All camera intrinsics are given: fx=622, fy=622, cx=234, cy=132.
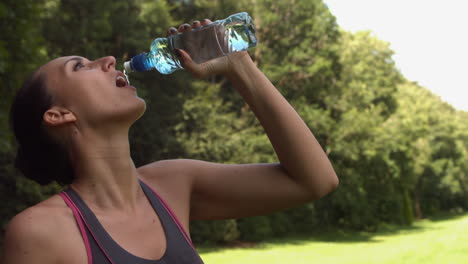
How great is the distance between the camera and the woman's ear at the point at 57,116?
1.99 m

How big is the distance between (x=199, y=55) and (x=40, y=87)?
2.08 ft

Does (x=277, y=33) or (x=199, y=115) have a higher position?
(x=277, y=33)

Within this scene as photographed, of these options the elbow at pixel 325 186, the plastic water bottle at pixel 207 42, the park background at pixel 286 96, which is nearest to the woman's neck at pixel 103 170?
Answer: the plastic water bottle at pixel 207 42

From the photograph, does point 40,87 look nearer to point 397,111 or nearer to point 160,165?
point 160,165

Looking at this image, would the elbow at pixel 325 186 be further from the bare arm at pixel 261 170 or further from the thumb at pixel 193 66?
the thumb at pixel 193 66

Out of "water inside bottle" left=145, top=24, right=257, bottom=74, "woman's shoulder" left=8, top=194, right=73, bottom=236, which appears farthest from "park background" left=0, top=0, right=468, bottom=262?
"woman's shoulder" left=8, top=194, right=73, bottom=236

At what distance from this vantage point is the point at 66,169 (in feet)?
6.72

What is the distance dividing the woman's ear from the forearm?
1.97 feet

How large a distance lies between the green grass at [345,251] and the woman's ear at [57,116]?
16.2 meters

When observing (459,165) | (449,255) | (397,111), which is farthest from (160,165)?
(459,165)

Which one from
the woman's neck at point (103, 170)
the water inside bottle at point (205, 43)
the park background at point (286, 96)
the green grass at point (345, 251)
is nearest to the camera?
the woman's neck at point (103, 170)

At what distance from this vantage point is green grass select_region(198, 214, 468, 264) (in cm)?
1914

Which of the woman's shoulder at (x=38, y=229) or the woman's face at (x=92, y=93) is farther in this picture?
the woman's face at (x=92, y=93)

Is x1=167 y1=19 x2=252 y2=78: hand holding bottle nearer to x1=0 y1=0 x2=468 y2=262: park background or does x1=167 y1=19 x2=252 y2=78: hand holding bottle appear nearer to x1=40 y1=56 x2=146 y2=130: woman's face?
x1=40 y1=56 x2=146 y2=130: woman's face
